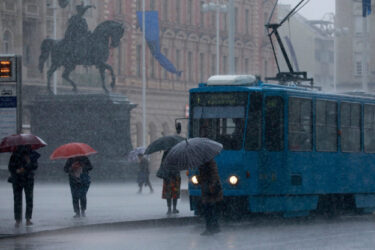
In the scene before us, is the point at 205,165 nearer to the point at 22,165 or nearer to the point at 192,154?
the point at 192,154

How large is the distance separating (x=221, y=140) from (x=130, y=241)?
467cm

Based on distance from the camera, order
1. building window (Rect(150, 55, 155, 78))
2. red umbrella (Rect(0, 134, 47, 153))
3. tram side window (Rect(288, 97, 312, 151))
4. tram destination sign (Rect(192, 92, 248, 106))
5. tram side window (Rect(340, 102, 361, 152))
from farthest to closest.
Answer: building window (Rect(150, 55, 155, 78))
tram side window (Rect(340, 102, 361, 152))
tram side window (Rect(288, 97, 312, 151))
tram destination sign (Rect(192, 92, 248, 106))
red umbrella (Rect(0, 134, 47, 153))

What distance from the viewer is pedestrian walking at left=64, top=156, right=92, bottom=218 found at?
24.2 metres

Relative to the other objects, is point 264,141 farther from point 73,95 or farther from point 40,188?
point 73,95

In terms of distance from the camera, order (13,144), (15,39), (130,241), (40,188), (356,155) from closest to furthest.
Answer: (130,241) → (13,144) → (356,155) → (40,188) → (15,39)

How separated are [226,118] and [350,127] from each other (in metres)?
3.71

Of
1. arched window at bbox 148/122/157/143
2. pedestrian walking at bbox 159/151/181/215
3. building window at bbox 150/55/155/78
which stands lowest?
arched window at bbox 148/122/157/143

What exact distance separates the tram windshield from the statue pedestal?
23.6m

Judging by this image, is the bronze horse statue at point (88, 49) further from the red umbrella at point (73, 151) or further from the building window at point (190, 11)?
the building window at point (190, 11)

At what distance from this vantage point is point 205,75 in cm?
8612

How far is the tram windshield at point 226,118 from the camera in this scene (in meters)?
23.1

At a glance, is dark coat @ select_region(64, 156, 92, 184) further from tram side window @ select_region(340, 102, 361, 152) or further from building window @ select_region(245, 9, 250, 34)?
building window @ select_region(245, 9, 250, 34)

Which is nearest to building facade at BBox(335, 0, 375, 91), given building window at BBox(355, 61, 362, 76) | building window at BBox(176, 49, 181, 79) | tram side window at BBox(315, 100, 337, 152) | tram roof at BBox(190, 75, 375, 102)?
building window at BBox(355, 61, 362, 76)

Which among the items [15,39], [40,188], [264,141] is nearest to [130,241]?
[264,141]
